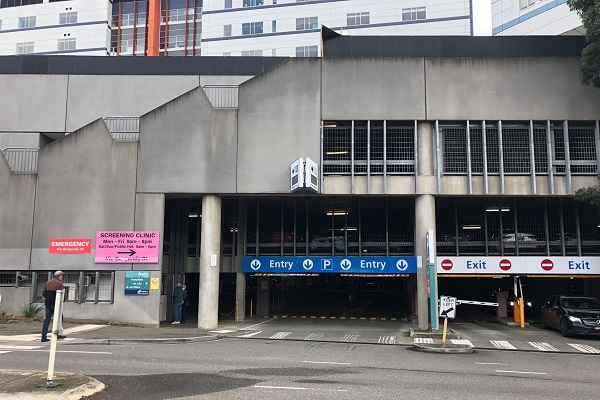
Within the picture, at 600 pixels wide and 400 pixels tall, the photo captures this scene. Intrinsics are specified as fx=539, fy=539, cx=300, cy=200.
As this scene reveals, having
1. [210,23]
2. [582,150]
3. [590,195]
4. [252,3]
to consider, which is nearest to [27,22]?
[210,23]

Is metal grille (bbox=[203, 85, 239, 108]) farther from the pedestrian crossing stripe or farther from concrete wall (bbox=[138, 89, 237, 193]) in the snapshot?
the pedestrian crossing stripe

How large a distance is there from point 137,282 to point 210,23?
152ft

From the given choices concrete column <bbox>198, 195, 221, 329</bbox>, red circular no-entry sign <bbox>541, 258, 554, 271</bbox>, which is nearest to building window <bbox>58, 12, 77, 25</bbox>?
concrete column <bbox>198, 195, 221, 329</bbox>

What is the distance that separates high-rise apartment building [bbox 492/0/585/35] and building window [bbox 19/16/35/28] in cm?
5419

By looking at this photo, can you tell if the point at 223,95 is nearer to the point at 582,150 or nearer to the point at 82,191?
the point at 82,191

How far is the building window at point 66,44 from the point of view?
65.3 metres

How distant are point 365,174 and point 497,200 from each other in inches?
277

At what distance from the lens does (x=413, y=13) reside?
183 feet

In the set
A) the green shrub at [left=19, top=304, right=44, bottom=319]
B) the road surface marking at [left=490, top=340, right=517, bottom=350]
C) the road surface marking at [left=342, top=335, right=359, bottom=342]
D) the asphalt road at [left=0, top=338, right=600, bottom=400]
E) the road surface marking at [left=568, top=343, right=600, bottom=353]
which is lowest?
the road surface marking at [left=568, top=343, right=600, bottom=353]

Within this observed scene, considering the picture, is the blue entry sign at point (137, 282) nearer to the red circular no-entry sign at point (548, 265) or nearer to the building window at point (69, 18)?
the red circular no-entry sign at point (548, 265)

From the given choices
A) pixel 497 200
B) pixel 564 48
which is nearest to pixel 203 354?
pixel 497 200

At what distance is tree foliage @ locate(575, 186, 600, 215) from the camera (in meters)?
20.9

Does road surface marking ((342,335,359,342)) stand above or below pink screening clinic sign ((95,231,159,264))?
below

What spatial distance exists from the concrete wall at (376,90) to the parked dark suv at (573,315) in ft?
30.1
